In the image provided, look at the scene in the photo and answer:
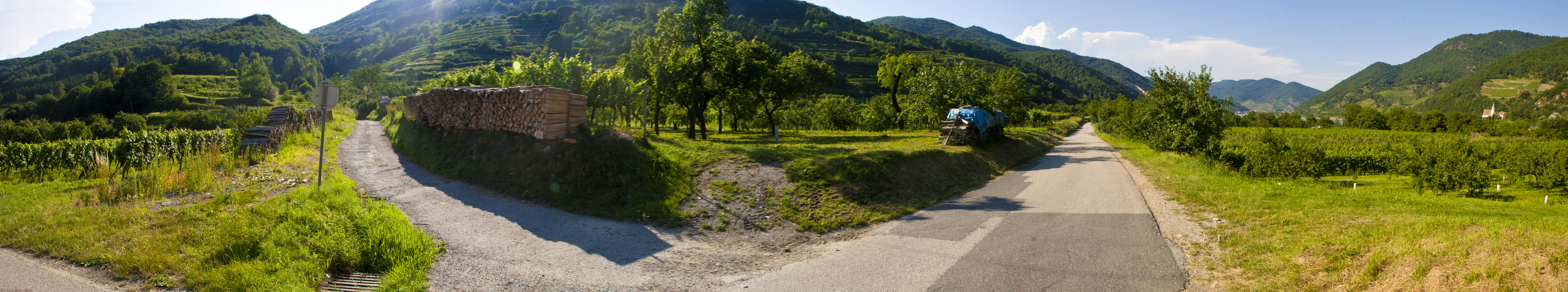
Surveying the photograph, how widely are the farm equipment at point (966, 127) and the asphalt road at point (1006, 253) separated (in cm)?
929

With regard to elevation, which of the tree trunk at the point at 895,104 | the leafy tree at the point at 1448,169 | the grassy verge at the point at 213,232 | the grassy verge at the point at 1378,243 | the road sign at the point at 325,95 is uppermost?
the tree trunk at the point at 895,104

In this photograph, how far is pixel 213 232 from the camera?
6219 millimetres

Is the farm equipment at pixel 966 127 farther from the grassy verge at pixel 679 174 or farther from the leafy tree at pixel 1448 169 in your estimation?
the leafy tree at pixel 1448 169

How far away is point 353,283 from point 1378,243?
987 cm

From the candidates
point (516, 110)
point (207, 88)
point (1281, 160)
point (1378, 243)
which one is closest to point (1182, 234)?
point (1378, 243)

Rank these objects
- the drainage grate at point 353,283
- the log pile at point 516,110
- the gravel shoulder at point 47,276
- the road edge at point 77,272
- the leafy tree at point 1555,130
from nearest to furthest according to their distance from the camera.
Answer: the gravel shoulder at point 47,276 < the road edge at point 77,272 < the drainage grate at point 353,283 < the log pile at point 516,110 < the leafy tree at point 1555,130

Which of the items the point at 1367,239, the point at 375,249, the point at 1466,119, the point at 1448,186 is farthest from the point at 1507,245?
the point at 1466,119

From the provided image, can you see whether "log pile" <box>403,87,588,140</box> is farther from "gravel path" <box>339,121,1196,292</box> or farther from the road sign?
the road sign

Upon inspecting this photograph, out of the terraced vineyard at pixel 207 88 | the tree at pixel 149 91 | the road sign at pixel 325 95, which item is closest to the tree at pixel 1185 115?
the road sign at pixel 325 95

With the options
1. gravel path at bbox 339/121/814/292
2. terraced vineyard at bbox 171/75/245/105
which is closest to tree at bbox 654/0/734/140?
gravel path at bbox 339/121/814/292

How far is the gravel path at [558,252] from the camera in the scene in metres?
5.34

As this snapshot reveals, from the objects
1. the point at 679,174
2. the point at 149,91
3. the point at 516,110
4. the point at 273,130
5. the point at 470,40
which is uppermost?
the point at 470,40

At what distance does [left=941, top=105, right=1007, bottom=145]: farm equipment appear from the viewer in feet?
65.2

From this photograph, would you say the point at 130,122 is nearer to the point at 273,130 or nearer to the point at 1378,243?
the point at 273,130
